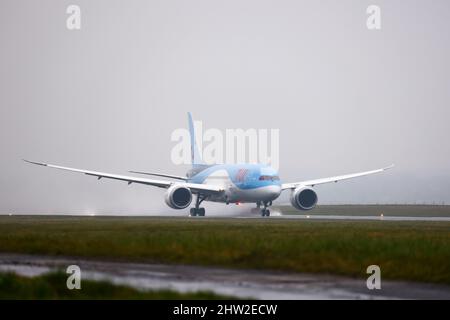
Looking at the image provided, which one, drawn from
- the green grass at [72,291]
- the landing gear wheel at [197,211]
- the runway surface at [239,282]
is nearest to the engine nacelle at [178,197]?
the landing gear wheel at [197,211]

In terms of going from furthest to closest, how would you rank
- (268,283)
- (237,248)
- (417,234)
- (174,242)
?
(417,234) → (174,242) → (237,248) → (268,283)

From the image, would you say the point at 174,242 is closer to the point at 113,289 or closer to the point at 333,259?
the point at 333,259

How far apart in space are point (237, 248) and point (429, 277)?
9.57 m

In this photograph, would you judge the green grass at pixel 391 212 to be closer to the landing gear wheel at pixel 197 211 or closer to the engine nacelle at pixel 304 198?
the engine nacelle at pixel 304 198

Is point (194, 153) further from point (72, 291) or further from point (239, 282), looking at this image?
point (72, 291)

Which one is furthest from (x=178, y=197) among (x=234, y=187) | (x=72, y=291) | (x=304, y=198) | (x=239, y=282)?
(x=72, y=291)

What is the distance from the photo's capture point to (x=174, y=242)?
37781 millimetres

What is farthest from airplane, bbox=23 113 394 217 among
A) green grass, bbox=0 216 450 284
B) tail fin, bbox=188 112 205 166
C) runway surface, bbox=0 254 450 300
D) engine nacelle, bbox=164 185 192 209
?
runway surface, bbox=0 254 450 300

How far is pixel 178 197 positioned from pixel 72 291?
58.1 metres

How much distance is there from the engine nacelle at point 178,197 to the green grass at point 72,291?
55563 mm

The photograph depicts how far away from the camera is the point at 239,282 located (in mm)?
25953

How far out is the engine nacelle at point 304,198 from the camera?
84562 millimetres

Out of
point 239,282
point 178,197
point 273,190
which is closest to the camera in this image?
point 239,282

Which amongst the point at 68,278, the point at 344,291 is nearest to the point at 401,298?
the point at 344,291
